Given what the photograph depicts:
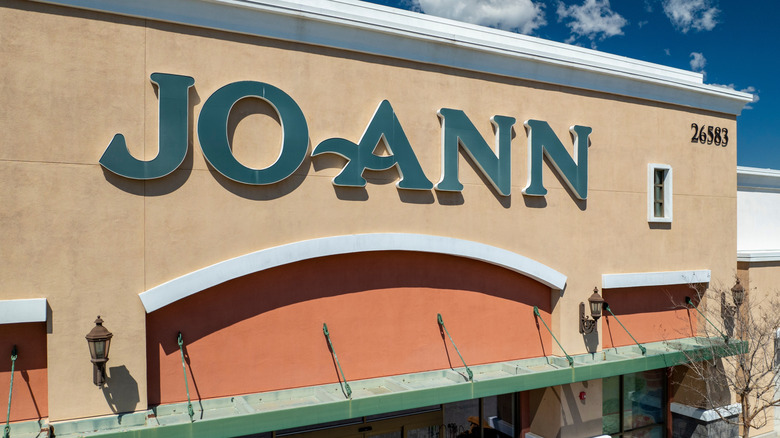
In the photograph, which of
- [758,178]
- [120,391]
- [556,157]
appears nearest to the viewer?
[120,391]

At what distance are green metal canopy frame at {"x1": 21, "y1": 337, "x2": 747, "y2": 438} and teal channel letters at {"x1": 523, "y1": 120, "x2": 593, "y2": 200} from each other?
4.12 metres

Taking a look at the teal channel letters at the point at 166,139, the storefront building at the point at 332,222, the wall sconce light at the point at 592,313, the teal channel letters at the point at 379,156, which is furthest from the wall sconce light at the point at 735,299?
the teal channel letters at the point at 166,139

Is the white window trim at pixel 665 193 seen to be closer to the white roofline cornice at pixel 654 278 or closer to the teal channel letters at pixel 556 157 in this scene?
the white roofline cornice at pixel 654 278

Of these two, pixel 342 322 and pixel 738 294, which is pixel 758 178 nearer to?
pixel 738 294

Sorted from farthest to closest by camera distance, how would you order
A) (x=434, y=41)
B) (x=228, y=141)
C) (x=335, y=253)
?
(x=434, y=41)
(x=335, y=253)
(x=228, y=141)

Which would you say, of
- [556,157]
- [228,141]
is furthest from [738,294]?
[228,141]

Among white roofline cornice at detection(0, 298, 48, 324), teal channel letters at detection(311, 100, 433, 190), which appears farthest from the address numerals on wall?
white roofline cornice at detection(0, 298, 48, 324)

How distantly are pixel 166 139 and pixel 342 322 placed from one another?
485 cm

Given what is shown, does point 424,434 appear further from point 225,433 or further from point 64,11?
point 64,11

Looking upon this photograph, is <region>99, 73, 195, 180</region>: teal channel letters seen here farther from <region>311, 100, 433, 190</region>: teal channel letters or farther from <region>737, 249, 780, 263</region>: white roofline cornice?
<region>737, 249, 780, 263</region>: white roofline cornice

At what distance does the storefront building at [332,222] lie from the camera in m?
9.27

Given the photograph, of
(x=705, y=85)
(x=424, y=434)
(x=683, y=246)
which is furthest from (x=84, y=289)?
(x=705, y=85)

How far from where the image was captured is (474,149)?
1291 centimetres

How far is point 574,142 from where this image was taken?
14461mm
